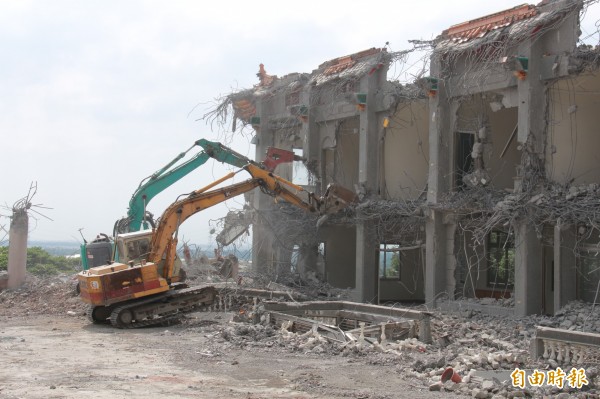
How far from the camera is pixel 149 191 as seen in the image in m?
22.0

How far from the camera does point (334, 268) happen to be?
2775 cm

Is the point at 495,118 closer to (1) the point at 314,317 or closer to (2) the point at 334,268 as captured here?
(2) the point at 334,268

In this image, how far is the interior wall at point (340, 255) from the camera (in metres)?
27.6

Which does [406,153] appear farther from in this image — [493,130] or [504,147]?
[504,147]

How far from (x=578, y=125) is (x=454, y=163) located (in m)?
3.96

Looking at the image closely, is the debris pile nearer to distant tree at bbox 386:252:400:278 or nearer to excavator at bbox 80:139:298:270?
excavator at bbox 80:139:298:270

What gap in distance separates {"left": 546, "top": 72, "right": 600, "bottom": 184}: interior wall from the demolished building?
3 cm

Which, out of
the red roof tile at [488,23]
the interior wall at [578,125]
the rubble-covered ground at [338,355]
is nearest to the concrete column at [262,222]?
the rubble-covered ground at [338,355]

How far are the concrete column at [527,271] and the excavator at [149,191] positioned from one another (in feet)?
23.2

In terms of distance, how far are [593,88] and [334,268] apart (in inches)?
456

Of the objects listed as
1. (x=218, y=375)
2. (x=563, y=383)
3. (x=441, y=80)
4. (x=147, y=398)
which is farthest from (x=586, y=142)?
(x=147, y=398)

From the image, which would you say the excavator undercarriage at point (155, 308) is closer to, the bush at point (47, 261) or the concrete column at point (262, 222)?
the concrete column at point (262, 222)

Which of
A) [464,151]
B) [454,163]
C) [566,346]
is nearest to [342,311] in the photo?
[566,346]

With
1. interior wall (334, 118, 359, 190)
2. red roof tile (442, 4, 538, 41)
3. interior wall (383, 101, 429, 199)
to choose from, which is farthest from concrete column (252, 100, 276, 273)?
red roof tile (442, 4, 538, 41)
